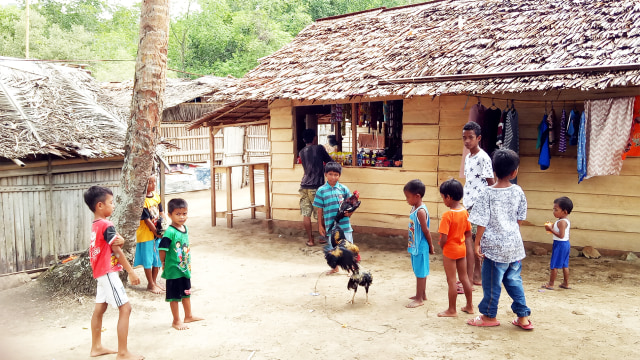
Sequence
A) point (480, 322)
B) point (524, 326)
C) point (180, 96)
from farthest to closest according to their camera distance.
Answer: point (180, 96), point (480, 322), point (524, 326)

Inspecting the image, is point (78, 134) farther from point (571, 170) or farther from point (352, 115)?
point (571, 170)

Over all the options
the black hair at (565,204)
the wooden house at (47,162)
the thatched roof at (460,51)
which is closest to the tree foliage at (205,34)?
the thatched roof at (460,51)

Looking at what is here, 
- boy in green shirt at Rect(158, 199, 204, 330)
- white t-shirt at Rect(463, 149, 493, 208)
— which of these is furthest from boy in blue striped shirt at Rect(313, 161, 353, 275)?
boy in green shirt at Rect(158, 199, 204, 330)

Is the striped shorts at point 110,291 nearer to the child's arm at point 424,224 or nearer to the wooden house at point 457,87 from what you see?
the child's arm at point 424,224

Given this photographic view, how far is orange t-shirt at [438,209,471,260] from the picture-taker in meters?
4.57

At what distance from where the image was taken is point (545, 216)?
721 centimetres

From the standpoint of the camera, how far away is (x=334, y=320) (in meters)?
4.84

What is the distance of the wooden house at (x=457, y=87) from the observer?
6602mm

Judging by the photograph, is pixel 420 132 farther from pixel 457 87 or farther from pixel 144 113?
pixel 144 113

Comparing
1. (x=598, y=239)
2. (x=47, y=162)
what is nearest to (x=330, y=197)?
(x=598, y=239)

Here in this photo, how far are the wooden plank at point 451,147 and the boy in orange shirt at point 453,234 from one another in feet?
10.3

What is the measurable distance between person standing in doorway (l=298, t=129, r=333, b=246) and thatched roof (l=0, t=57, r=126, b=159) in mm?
2968

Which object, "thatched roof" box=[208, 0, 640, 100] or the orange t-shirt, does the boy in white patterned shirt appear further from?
"thatched roof" box=[208, 0, 640, 100]

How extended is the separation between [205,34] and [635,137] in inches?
936
